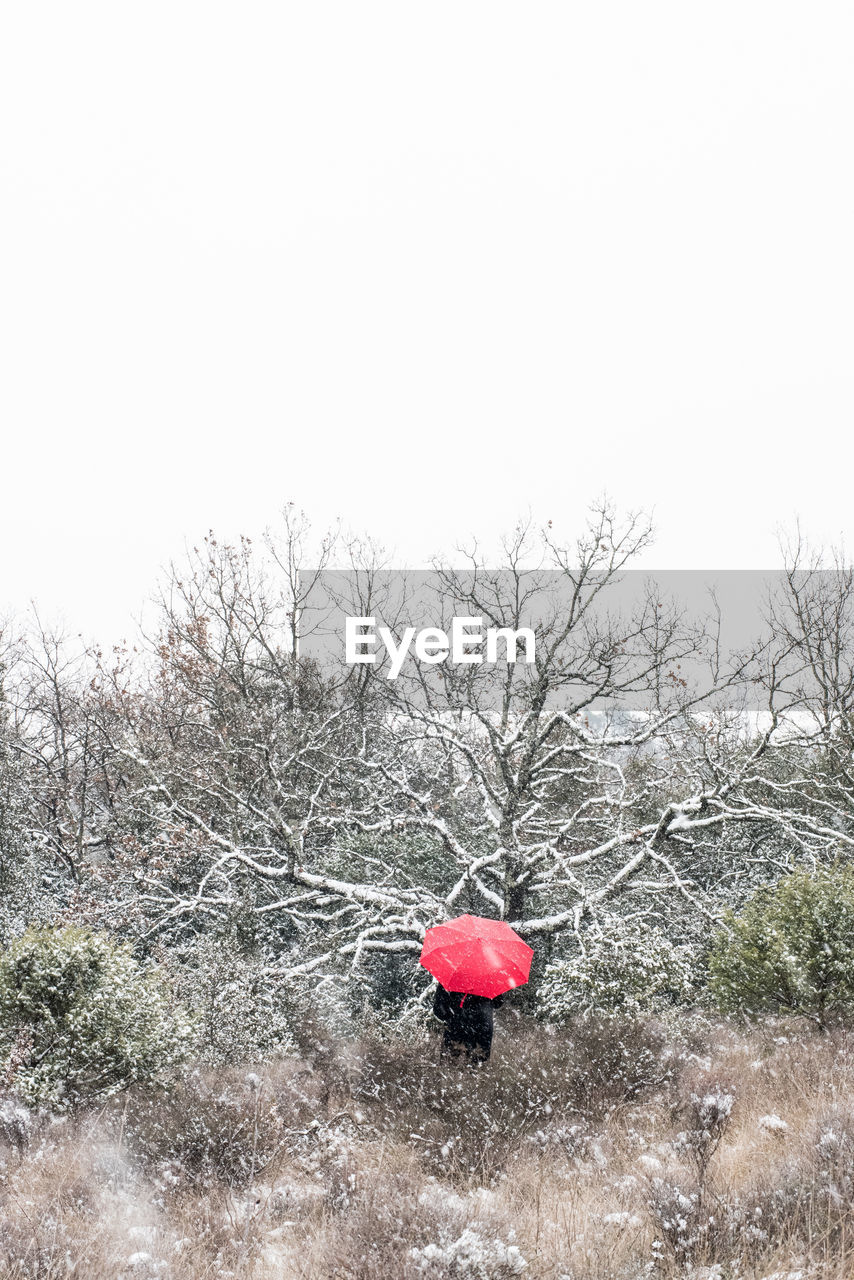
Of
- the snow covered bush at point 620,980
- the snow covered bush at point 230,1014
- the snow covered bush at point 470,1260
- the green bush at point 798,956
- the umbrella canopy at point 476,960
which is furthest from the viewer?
the snow covered bush at point 620,980

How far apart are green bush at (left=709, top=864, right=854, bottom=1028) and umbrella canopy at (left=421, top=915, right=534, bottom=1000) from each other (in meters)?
2.61

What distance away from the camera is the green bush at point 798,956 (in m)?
7.13

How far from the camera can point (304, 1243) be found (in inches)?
154

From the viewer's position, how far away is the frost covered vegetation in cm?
375

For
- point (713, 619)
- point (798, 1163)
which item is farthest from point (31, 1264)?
point (713, 619)

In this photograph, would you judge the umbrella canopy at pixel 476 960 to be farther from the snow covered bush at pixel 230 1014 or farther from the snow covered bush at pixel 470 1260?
the snow covered bush at pixel 470 1260

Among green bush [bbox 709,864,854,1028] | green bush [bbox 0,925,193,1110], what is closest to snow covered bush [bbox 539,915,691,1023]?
green bush [bbox 709,864,854,1028]

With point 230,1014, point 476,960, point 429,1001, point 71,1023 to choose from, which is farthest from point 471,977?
point 429,1001

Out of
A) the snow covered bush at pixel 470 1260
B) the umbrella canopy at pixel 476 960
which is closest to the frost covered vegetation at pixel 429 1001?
the snow covered bush at pixel 470 1260

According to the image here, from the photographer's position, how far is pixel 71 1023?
6.60 metres

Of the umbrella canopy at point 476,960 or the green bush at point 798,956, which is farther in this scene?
the green bush at point 798,956

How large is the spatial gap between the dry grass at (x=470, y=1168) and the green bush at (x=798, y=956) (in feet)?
1.96

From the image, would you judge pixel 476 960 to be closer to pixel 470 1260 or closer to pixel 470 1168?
pixel 470 1168

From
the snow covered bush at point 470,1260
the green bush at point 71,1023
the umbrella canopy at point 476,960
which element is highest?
the snow covered bush at point 470,1260
